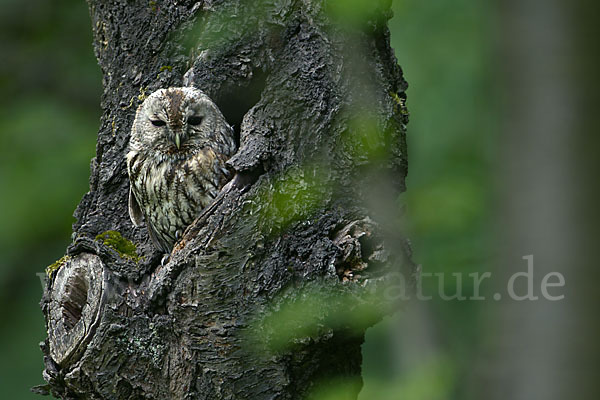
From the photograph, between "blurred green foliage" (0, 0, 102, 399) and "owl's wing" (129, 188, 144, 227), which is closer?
"owl's wing" (129, 188, 144, 227)

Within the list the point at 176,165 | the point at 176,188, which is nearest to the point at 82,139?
the point at 176,165

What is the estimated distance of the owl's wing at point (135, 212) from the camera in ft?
11.7

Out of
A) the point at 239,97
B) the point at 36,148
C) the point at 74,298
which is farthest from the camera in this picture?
the point at 36,148

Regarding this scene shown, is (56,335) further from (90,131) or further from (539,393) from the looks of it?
(90,131)

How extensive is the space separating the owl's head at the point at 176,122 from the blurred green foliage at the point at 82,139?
188cm

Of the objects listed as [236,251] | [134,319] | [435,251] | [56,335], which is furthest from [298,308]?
[435,251]

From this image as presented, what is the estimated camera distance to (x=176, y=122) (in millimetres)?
3703

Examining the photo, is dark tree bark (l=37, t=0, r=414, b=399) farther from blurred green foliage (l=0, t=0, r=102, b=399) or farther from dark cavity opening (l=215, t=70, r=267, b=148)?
blurred green foliage (l=0, t=0, r=102, b=399)

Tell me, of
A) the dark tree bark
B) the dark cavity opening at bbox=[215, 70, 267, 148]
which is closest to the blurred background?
the dark tree bark

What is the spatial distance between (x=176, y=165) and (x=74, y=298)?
0.86 meters

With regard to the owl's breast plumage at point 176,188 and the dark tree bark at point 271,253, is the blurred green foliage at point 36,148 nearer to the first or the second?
the owl's breast plumage at point 176,188

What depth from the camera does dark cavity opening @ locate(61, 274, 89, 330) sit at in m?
3.17

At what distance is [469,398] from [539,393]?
20.6 inches

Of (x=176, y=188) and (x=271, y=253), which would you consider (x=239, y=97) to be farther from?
(x=271, y=253)
